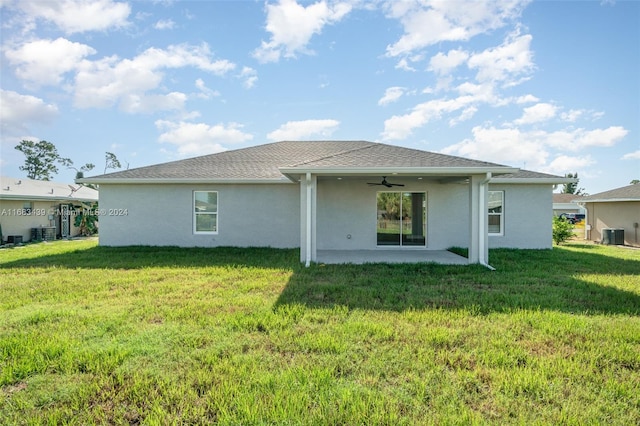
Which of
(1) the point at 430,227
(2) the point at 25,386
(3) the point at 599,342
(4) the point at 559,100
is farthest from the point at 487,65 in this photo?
(2) the point at 25,386

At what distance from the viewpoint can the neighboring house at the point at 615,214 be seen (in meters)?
16.9

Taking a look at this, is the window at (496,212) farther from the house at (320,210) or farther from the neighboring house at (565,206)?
the neighboring house at (565,206)

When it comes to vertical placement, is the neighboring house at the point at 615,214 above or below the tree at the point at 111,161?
below

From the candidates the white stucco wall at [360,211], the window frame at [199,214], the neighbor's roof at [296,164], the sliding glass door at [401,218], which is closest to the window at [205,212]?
the window frame at [199,214]

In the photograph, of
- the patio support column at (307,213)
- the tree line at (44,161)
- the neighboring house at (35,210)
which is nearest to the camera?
the patio support column at (307,213)

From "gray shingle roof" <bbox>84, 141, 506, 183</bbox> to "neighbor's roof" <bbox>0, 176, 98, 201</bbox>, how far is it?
745cm

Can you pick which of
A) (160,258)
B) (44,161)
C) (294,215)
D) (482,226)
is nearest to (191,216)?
(160,258)

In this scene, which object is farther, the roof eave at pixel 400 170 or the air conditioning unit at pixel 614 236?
the air conditioning unit at pixel 614 236

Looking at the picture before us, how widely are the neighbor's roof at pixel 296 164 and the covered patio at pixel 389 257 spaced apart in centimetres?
267

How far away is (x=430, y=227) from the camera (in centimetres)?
1248

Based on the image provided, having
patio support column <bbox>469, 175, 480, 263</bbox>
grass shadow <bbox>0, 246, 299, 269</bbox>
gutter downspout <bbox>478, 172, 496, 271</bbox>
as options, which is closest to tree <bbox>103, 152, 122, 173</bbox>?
grass shadow <bbox>0, 246, 299, 269</bbox>

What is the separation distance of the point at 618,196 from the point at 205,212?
21.3m

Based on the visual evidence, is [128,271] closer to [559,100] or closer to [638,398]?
[638,398]

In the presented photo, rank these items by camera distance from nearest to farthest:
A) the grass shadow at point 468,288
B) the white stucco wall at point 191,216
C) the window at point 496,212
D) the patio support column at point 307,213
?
the grass shadow at point 468,288 < the patio support column at point 307,213 < the white stucco wall at point 191,216 < the window at point 496,212
